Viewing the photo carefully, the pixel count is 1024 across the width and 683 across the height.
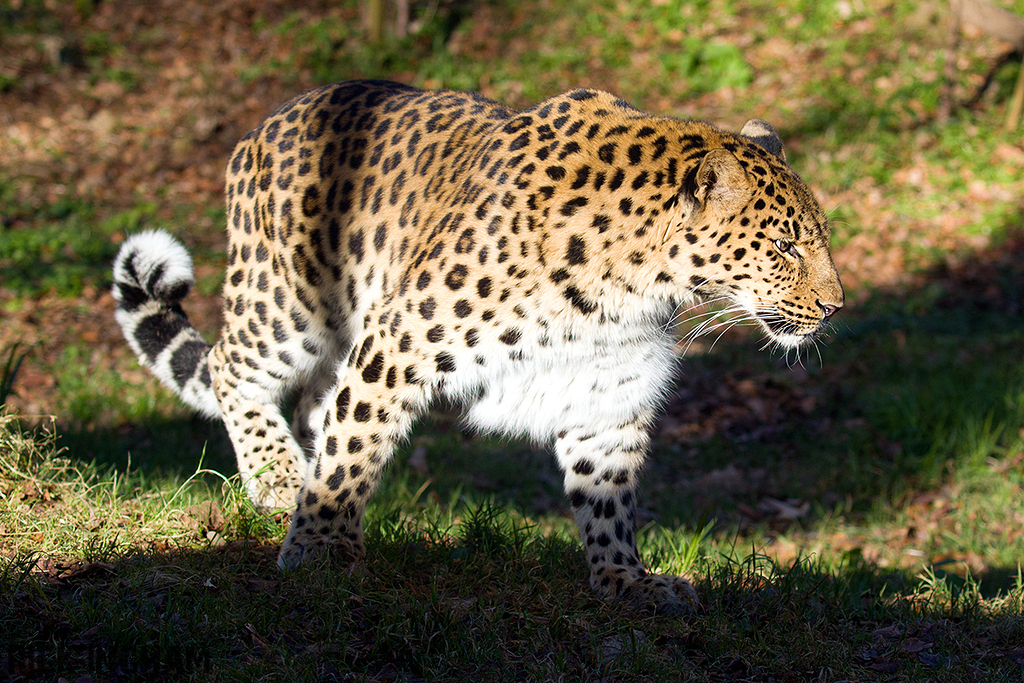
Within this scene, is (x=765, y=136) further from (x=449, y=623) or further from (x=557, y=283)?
(x=449, y=623)

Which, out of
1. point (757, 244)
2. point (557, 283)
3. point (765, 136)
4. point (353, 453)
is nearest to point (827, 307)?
point (757, 244)

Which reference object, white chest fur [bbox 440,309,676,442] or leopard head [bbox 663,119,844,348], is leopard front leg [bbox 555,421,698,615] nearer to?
white chest fur [bbox 440,309,676,442]

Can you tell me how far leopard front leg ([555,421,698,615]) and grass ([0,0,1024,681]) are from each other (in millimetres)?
178

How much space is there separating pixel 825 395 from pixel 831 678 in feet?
15.8

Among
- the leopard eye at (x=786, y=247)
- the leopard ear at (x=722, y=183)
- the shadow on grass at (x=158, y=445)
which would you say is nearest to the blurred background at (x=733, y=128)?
the shadow on grass at (x=158, y=445)

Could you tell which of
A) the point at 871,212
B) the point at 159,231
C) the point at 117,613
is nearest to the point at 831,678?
the point at 117,613


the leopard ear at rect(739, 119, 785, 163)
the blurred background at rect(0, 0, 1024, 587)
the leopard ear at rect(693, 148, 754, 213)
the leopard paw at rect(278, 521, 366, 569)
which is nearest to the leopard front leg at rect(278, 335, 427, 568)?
the leopard paw at rect(278, 521, 366, 569)

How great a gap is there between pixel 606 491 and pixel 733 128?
8.70 m

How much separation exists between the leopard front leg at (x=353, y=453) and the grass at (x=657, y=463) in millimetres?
183

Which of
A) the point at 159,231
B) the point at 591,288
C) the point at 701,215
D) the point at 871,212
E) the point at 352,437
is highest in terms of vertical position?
the point at 701,215

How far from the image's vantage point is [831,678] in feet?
11.6

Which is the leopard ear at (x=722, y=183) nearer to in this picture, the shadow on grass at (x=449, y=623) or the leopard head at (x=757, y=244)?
the leopard head at (x=757, y=244)

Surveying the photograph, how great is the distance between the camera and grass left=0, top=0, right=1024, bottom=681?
3.50 m

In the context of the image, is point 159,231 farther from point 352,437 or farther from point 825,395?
point 825,395
